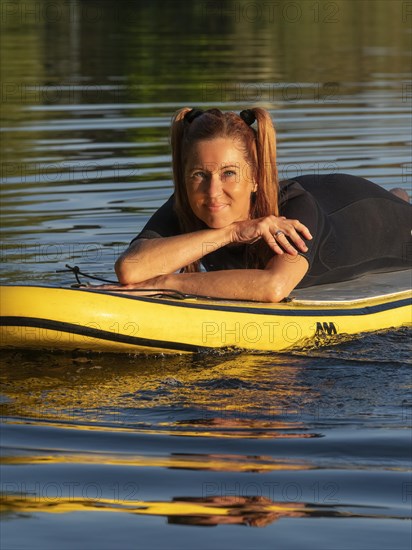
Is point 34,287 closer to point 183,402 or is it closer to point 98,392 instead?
point 98,392

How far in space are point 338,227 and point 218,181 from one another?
2.54 feet

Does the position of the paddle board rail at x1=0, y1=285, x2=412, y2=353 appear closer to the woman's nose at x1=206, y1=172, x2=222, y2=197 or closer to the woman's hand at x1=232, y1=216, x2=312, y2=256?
the woman's hand at x1=232, y1=216, x2=312, y2=256

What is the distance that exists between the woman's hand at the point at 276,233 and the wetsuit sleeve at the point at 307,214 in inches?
3.0

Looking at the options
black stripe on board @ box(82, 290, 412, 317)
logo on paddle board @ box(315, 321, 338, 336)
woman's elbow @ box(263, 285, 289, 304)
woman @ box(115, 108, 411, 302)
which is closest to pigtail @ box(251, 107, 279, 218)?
woman @ box(115, 108, 411, 302)

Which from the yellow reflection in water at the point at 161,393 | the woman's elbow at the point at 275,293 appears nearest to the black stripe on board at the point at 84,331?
the yellow reflection in water at the point at 161,393

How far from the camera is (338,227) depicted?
19.9 feet

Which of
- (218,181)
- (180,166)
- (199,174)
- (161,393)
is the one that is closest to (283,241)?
(218,181)

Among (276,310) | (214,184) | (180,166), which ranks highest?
(180,166)

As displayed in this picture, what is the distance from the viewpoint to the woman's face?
5582 millimetres

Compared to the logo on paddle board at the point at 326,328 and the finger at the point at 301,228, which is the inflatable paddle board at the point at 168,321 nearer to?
the logo on paddle board at the point at 326,328

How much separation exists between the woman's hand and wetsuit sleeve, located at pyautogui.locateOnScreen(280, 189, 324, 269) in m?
0.08

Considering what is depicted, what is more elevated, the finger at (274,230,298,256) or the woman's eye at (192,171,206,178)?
the woman's eye at (192,171,206,178)

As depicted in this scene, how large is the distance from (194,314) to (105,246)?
2730 millimetres

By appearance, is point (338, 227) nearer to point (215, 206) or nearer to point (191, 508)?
point (215, 206)
